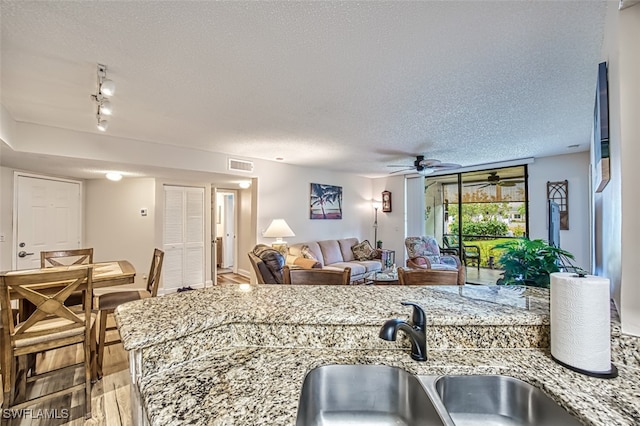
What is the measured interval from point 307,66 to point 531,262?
1.72 metres

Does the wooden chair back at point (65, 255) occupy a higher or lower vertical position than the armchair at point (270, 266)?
higher

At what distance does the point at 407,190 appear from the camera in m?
6.61

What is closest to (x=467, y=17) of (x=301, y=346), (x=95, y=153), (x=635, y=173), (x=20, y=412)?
(x=635, y=173)

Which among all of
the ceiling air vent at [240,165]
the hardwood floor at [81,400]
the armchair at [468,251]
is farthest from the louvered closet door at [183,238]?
the armchair at [468,251]

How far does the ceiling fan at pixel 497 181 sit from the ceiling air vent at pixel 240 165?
440 centimetres

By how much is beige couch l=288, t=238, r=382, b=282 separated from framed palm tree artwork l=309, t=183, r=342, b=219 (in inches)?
23.9

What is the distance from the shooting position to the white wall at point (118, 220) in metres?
4.97

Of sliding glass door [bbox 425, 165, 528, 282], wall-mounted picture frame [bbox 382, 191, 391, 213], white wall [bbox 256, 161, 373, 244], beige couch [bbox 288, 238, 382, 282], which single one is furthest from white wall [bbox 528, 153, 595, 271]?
white wall [bbox 256, 161, 373, 244]

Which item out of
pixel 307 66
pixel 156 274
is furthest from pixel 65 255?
pixel 307 66

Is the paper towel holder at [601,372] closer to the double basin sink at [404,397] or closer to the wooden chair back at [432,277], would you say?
the double basin sink at [404,397]

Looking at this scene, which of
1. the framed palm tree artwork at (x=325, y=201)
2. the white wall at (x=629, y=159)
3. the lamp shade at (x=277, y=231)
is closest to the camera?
the white wall at (x=629, y=159)

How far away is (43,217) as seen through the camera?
4211 millimetres

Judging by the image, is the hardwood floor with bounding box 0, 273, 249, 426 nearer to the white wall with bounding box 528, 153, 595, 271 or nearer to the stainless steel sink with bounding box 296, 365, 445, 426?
the stainless steel sink with bounding box 296, 365, 445, 426

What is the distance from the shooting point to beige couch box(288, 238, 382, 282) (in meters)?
5.29
